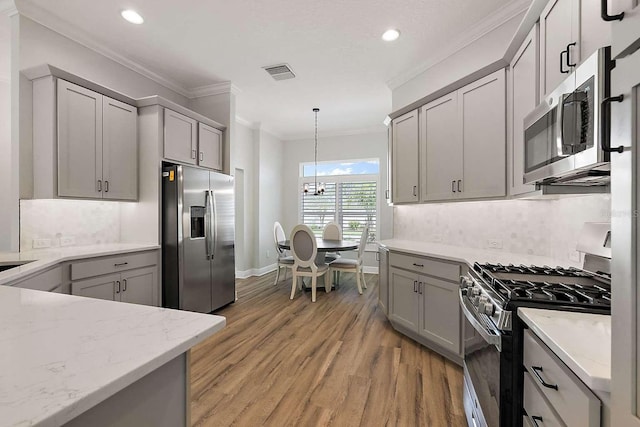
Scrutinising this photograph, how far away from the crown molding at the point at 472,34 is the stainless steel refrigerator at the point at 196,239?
2.68m

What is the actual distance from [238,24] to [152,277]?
2.60m

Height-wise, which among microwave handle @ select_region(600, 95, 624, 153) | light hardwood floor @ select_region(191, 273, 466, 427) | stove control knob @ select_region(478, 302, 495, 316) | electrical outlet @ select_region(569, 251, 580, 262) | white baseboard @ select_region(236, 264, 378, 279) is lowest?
light hardwood floor @ select_region(191, 273, 466, 427)

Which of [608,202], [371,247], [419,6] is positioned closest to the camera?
[608,202]

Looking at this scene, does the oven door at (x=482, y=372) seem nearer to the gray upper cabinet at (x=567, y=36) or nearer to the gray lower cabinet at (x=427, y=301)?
the gray lower cabinet at (x=427, y=301)

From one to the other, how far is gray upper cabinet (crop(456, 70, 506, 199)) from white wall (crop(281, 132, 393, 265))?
3.23 meters

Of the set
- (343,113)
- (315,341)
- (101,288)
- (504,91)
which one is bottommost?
(315,341)

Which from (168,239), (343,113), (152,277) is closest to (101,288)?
(152,277)

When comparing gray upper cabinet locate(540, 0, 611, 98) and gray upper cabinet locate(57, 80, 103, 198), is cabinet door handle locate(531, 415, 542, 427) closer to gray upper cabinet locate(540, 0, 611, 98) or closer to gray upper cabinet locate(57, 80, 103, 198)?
gray upper cabinet locate(540, 0, 611, 98)

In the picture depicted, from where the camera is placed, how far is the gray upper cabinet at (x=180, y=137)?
333 cm

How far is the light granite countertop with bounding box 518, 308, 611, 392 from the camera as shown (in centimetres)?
74

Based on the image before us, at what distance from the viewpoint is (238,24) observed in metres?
2.79

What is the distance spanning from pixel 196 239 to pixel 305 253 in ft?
5.06

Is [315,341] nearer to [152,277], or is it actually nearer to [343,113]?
[152,277]

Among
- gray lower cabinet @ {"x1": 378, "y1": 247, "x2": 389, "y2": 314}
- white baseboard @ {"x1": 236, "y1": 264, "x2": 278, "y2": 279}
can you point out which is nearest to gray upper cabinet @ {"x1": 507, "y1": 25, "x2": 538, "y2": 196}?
gray lower cabinet @ {"x1": 378, "y1": 247, "x2": 389, "y2": 314}
